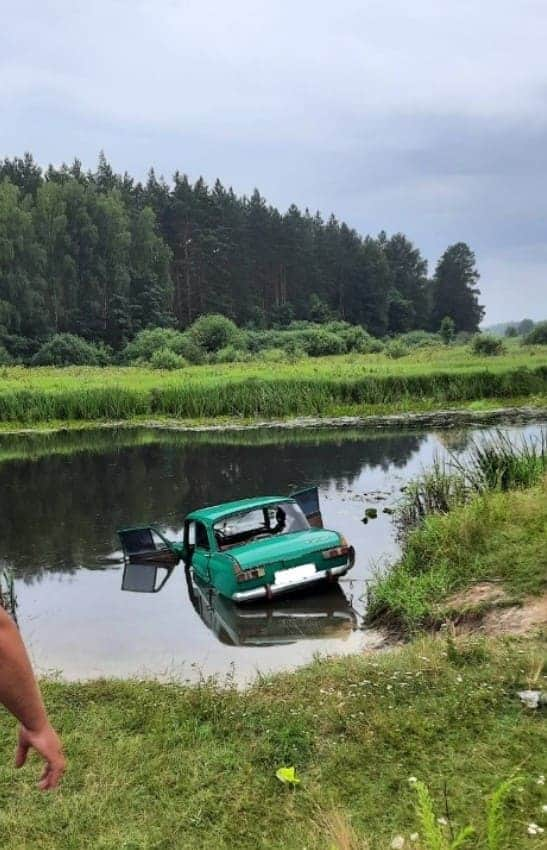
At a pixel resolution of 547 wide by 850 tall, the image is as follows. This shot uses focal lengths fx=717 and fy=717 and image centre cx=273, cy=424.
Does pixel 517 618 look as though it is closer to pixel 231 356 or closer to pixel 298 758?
pixel 298 758

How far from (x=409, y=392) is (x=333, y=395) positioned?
380cm

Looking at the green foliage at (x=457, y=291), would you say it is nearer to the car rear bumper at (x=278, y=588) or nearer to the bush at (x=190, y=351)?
the bush at (x=190, y=351)

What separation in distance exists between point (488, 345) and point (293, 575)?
44.0 metres

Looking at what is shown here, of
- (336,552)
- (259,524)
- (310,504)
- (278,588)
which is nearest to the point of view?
(278,588)

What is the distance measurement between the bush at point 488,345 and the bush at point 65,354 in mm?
31807

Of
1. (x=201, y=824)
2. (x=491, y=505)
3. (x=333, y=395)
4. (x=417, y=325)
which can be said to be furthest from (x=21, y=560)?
(x=417, y=325)

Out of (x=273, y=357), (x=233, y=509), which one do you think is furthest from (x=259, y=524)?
(x=273, y=357)

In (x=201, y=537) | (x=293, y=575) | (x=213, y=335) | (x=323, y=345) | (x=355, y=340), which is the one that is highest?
(x=213, y=335)

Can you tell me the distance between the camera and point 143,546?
1303 cm

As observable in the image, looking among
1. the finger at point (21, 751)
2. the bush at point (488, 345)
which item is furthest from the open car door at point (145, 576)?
the bush at point (488, 345)

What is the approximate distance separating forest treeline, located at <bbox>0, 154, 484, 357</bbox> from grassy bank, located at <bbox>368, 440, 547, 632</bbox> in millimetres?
61246

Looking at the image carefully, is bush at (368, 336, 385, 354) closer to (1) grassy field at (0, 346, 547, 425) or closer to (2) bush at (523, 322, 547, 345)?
(2) bush at (523, 322, 547, 345)

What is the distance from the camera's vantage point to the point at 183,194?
297 feet

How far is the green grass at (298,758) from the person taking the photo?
4.34 meters
